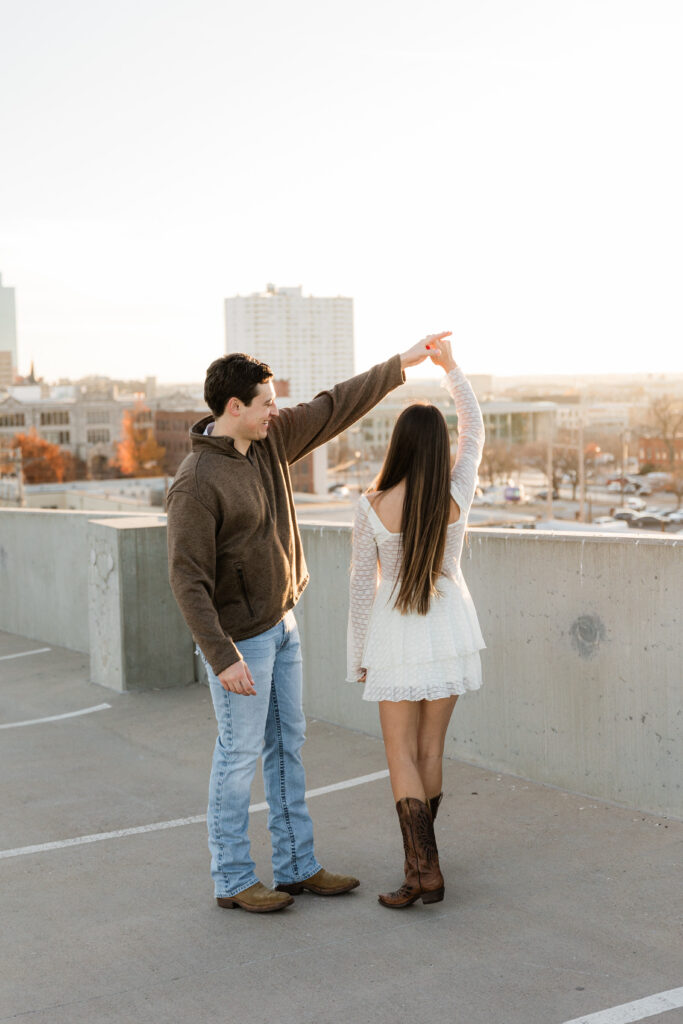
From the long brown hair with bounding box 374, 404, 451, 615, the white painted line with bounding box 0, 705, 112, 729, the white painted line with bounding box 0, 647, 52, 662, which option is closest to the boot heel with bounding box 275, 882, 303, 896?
the long brown hair with bounding box 374, 404, 451, 615

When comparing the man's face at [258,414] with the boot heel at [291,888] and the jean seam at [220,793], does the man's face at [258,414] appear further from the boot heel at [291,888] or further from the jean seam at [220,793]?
the boot heel at [291,888]

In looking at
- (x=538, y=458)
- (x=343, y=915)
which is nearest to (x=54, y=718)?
(x=343, y=915)

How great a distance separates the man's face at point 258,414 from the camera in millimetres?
3895

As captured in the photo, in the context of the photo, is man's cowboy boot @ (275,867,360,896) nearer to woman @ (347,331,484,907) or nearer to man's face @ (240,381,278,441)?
woman @ (347,331,484,907)

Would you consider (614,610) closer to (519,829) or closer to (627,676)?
(627,676)

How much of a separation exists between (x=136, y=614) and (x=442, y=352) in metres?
4.30

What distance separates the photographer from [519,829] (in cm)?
491

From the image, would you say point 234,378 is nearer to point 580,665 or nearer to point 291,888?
point 291,888

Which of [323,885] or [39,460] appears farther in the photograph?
[39,460]

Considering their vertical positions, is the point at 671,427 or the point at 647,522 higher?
the point at 671,427

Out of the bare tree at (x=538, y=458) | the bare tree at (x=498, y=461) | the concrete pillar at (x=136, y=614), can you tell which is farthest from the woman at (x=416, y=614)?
the bare tree at (x=498, y=461)

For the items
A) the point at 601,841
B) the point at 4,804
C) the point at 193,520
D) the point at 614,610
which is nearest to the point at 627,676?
the point at 614,610

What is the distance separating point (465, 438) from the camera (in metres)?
4.23

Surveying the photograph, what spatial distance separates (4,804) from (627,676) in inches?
121
